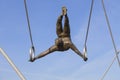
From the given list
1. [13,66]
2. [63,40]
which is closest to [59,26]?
[63,40]

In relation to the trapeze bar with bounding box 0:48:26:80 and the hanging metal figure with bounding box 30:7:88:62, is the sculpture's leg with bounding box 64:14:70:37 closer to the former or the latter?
the hanging metal figure with bounding box 30:7:88:62

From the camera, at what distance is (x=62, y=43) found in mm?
15695

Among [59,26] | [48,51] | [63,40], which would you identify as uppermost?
[59,26]

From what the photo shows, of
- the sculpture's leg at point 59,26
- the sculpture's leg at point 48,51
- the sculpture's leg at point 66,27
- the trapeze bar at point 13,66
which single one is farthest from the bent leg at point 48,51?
the trapeze bar at point 13,66

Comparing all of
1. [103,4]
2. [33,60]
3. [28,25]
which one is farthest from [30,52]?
[103,4]

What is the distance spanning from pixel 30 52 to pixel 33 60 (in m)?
0.37

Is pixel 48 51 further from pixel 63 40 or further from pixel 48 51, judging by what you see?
pixel 63 40

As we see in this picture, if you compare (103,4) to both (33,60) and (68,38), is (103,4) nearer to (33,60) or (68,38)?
(68,38)

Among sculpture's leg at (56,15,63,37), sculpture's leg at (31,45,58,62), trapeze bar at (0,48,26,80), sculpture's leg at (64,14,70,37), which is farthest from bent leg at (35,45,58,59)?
trapeze bar at (0,48,26,80)

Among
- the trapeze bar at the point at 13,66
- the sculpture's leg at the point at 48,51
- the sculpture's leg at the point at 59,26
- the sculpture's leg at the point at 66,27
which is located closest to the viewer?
the trapeze bar at the point at 13,66

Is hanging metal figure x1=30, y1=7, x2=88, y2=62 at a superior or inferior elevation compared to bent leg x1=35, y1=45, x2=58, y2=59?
superior

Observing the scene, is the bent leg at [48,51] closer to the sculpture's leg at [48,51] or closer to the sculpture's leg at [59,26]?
the sculpture's leg at [48,51]

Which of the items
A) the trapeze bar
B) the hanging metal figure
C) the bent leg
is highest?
the trapeze bar

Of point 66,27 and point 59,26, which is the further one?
point 59,26
